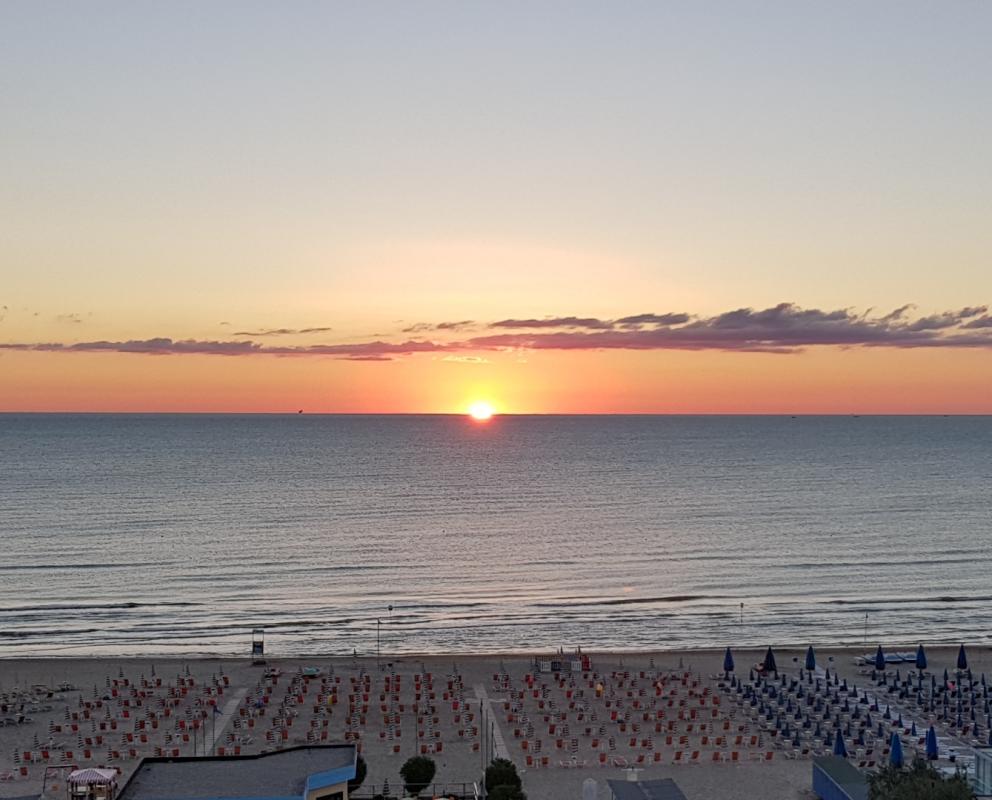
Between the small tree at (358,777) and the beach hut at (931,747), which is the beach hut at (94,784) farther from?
the beach hut at (931,747)

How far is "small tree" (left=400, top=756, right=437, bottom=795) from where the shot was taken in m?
28.7

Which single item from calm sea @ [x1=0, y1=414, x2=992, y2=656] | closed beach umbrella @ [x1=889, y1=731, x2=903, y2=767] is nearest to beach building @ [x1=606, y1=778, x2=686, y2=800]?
closed beach umbrella @ [x1=889, y1=731, x2=903, y2=767]

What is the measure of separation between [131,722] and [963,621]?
46.8 m

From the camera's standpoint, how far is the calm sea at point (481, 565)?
6091 centimetres

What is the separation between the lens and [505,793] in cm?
2583

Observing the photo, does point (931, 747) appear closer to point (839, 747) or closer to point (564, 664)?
point (839, 747)

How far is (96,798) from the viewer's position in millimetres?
28250

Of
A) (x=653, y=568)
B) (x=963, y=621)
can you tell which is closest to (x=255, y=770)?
(x=963, y=621)

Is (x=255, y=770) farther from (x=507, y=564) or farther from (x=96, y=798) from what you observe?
(x=507, y=564)

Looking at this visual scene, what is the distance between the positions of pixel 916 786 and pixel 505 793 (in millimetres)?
9122

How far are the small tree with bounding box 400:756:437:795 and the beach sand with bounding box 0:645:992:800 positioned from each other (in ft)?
7.85

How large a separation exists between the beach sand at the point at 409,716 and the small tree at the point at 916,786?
5.88 meters

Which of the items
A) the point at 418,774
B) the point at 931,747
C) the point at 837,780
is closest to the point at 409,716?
the point at 418,774

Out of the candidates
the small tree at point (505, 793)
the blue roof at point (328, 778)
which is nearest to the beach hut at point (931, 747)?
the small tree at point (505, 793)
